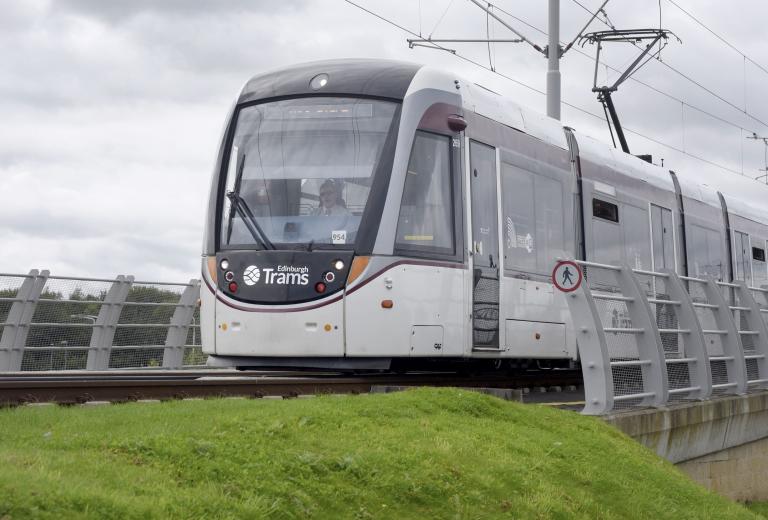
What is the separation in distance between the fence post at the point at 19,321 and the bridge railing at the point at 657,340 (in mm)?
7729

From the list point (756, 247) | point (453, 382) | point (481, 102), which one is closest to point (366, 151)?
point (481, 102)

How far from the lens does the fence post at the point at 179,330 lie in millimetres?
19875

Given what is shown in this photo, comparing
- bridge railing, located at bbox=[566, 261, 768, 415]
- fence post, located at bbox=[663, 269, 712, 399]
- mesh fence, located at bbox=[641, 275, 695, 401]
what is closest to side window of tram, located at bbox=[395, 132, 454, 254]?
bridge railing, located at bbox=[566, 261, 768, 415]

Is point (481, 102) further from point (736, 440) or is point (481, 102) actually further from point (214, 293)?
point (736, 440)

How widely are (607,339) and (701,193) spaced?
11.7m

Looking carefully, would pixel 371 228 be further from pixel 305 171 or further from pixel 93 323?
pixel 93 323

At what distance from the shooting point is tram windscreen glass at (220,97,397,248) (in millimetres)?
12883

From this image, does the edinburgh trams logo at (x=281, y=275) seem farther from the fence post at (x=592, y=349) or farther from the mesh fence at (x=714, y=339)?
the mesh fence at (x=714, y=339)

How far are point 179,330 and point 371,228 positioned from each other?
8075mm

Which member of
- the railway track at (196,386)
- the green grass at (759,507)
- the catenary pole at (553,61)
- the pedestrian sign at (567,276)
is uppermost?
the catenary pole at (553,61)

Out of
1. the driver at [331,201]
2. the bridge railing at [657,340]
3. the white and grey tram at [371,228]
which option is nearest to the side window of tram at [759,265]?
the bridge railing at [657,340]

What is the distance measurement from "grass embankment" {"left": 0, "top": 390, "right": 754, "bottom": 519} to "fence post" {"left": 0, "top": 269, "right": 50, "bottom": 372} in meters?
7.73

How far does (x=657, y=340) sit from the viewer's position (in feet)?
40.8

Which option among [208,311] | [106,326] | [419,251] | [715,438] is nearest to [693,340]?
[715,438]
